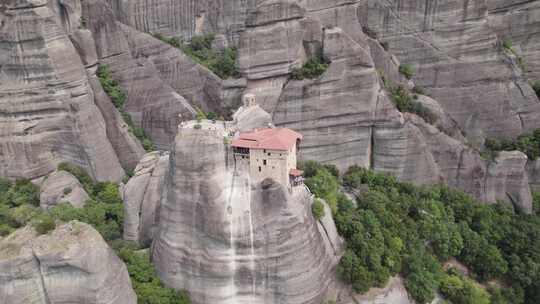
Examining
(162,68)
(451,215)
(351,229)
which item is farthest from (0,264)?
(451,215)

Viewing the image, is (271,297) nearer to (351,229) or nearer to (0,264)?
(351,229)

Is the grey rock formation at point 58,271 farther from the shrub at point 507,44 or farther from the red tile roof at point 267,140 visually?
the shrub at point 507,44

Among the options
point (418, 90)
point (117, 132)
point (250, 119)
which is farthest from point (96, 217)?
point (418, 90)

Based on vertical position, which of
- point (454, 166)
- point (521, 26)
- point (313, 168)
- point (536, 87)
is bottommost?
point (454, 166)

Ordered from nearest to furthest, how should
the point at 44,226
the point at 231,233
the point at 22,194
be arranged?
the point at 44,226 → the point at 231,233 → the point at 22,194

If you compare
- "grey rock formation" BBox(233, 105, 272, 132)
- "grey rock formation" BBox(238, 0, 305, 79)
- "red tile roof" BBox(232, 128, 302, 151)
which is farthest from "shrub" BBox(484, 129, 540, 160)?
"grey rock formation" BBox(233, 105, 272, 132)

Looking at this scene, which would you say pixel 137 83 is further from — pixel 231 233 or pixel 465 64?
pixel 465 64

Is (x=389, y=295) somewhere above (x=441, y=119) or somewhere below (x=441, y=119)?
below

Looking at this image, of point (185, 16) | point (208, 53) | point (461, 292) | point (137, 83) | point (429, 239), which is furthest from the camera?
point (185, 16)

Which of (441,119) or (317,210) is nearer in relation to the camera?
(317,210)
